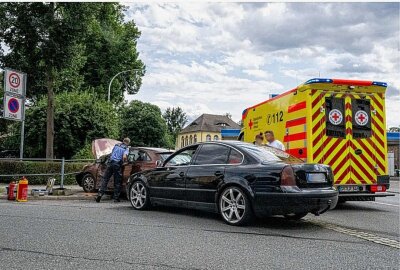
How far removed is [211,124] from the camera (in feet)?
348

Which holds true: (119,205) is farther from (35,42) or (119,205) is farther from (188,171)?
(35,42)

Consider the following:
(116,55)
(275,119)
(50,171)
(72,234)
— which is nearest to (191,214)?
(72,234)

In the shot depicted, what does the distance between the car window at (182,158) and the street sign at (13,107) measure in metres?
7.07

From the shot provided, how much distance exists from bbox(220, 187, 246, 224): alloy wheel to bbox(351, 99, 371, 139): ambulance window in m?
4.18

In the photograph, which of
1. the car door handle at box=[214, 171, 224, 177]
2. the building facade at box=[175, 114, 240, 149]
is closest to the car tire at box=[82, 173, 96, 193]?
the car door handle at box=[214, 171, 224, 177]

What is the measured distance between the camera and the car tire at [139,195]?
29.4ft

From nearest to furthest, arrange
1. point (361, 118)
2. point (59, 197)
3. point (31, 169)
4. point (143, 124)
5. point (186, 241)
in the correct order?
1. point (186, 241)
2. point (361, 118)
3. point (59, 197)
4. point (31, 169)
5. point (143, 124)

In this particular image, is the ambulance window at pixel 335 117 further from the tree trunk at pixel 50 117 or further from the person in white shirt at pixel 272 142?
the tree trunk at pixel 50 117

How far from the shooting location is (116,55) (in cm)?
3694

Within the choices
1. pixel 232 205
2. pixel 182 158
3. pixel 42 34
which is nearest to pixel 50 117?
pixel 42 34

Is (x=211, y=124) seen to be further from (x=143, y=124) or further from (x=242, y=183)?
(x=242, y=183)

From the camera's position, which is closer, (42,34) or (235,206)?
(235,206)

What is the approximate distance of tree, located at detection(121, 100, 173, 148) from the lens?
156 ft

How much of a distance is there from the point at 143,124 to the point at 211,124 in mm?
58899
